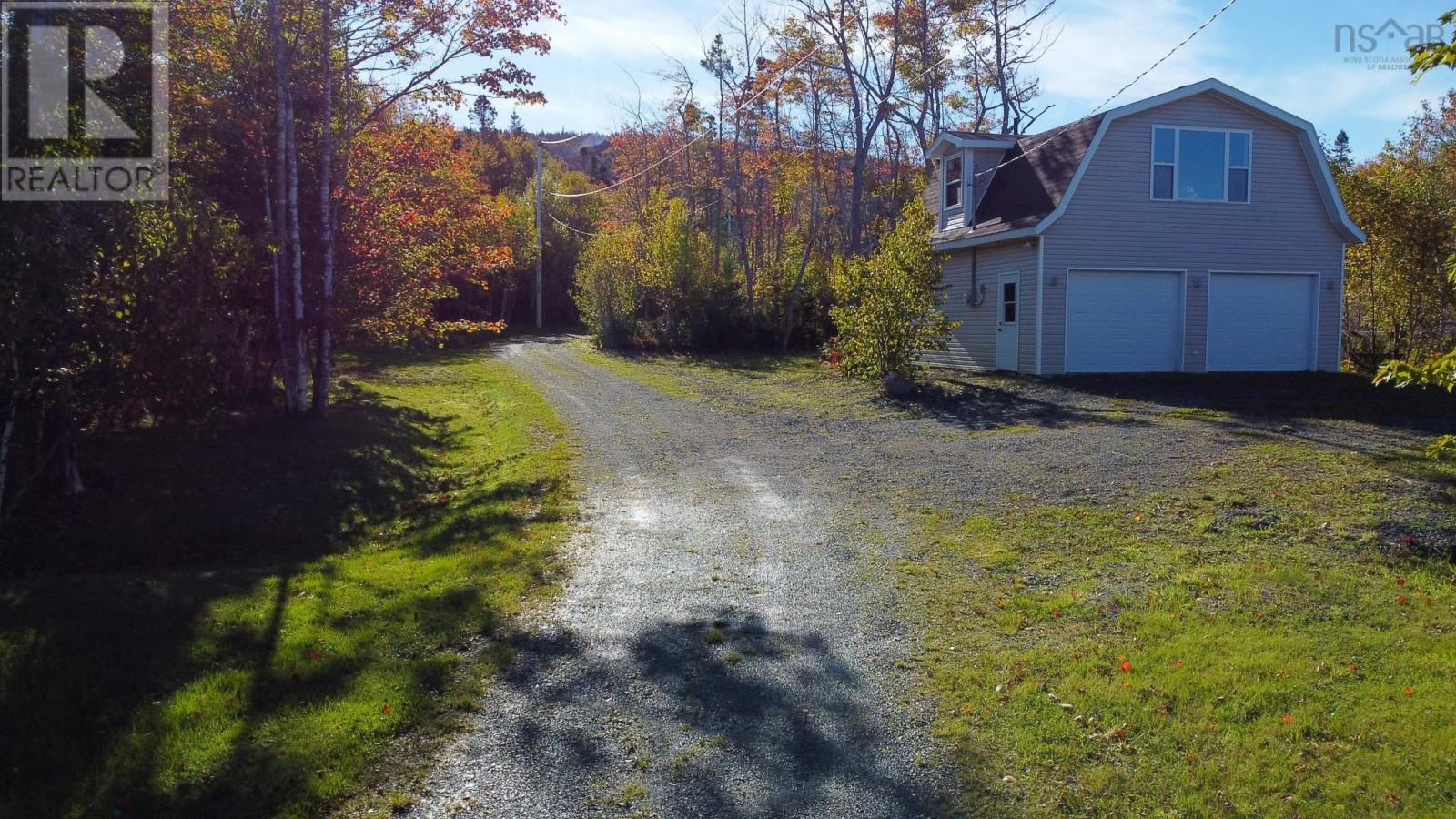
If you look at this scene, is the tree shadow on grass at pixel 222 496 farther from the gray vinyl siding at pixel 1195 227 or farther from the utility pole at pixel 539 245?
the utility pole at pixel 539 245

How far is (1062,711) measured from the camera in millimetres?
4371

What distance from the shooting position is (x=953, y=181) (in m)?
21.2

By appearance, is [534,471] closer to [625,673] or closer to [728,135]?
[625,673]

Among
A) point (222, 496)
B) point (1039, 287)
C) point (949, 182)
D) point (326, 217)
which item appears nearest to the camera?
point (222, 496)

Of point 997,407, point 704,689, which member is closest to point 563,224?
point 997,407

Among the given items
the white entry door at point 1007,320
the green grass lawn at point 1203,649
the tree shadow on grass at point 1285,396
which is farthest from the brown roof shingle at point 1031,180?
the green grass lawn at point 1203,649

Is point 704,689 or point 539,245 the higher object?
point 539,245

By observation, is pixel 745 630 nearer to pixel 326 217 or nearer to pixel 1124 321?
pixel 326 217

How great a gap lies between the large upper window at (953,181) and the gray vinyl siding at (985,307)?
4.66ft

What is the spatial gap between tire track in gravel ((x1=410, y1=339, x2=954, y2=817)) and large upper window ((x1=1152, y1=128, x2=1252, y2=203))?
1303 cm

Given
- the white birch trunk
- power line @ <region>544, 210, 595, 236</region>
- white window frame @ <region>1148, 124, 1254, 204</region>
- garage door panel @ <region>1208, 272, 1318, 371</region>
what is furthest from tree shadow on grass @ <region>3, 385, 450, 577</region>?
power line @ <region>544, 210, 595, 236</region>

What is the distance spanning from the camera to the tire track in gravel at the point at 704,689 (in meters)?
3.71

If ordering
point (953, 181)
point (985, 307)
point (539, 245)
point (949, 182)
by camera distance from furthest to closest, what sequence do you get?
point (539, 245) → point (949, 182) → point (953, 181) → point (985, 307)

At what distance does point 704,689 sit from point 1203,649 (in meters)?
2.71
